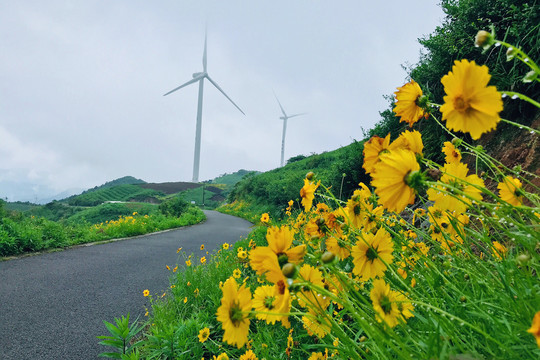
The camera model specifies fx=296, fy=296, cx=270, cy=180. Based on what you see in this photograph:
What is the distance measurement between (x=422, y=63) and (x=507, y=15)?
3.66 feet

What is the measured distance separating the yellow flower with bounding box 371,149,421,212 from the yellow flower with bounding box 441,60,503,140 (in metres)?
0.10

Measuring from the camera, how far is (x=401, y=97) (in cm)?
84

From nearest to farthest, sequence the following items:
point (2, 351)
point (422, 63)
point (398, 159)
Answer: point (398, 159) → point (2, 351) → point (422, 63)

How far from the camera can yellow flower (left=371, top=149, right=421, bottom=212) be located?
1.88 ft

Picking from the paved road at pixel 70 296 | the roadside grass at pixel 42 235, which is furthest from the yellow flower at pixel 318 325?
the roadside grass at pixel 42 235

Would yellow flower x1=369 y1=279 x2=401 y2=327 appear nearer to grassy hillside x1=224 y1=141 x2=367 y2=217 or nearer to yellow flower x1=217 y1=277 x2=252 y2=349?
yellow flower x1=217 y1=277 x2=252 y2=349

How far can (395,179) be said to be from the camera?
582 mm

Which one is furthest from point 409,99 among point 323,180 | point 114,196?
point 114,196

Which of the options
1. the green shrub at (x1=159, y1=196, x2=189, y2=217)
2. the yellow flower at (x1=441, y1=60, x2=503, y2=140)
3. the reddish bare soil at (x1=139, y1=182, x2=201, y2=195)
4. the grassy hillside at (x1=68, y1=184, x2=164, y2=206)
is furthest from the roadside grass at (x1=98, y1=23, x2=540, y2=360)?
the reddish bare soil at (x1=139, y1=182, x2=201, y2=195)

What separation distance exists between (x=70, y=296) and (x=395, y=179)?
339cm

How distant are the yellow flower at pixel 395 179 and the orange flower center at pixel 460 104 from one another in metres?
0.12

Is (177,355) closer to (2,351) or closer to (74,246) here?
(2,351)

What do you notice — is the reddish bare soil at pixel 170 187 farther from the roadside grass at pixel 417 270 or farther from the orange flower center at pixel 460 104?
the orange flower center at pixel 460 104

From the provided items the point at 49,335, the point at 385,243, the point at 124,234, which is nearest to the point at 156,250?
the point at 124,234
